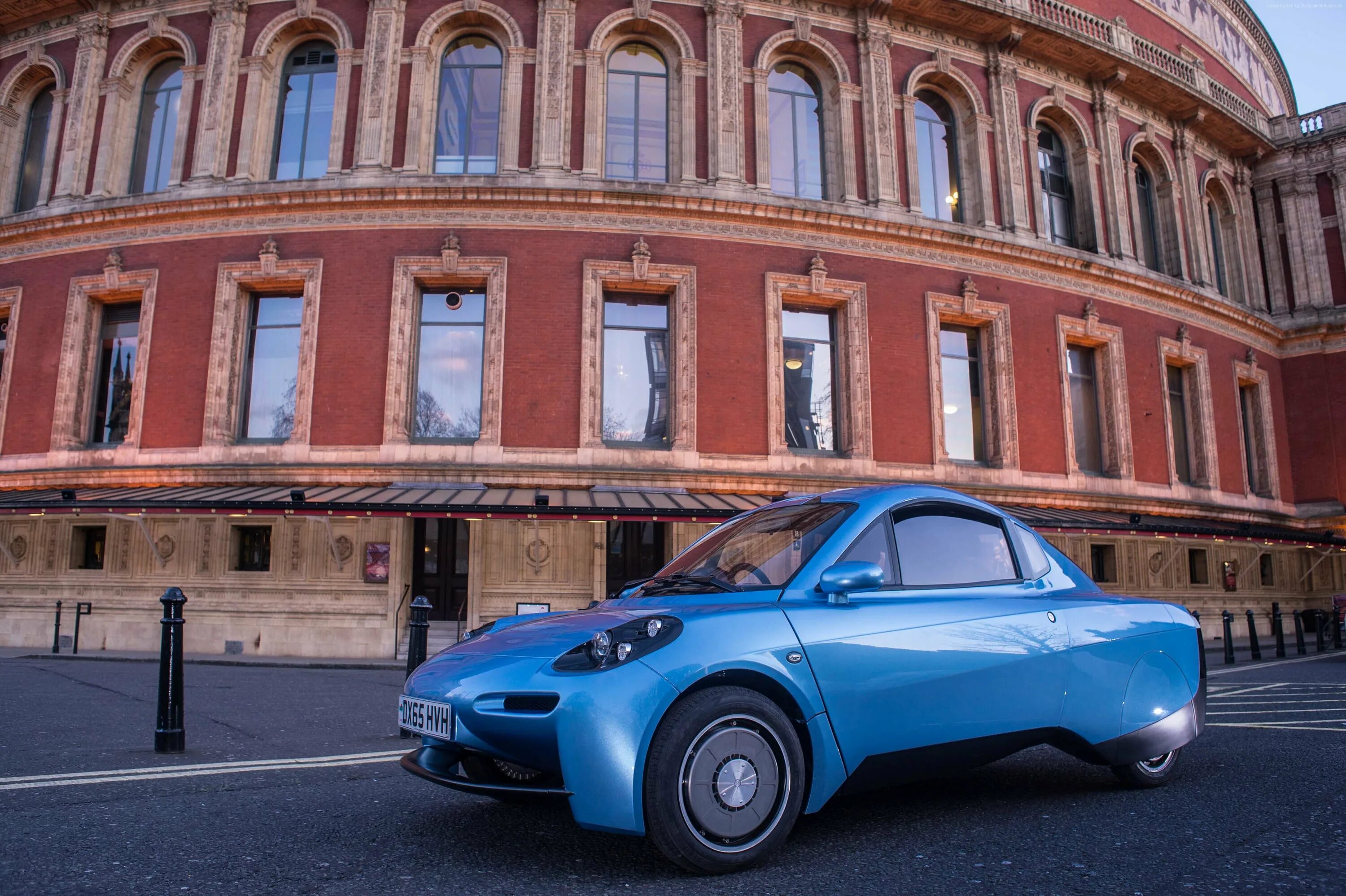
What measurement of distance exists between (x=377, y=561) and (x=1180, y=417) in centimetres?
2186

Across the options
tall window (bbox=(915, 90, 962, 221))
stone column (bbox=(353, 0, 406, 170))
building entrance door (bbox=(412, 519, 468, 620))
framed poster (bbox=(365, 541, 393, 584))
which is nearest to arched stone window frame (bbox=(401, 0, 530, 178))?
stone column (bbox=(353, 0, 406, 170))

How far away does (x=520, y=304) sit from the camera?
58.4 ft

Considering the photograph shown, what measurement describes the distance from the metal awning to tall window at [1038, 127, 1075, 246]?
Answer: 39.4 feet

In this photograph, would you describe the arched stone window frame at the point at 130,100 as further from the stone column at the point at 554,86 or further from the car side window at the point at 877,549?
the car side window at the point at 877,549

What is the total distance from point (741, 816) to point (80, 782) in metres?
3.97

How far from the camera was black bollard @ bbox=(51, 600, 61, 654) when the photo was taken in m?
15.5

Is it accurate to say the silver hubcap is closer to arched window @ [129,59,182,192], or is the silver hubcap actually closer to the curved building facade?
the curved building facade

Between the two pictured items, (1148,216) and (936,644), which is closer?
(936,644)

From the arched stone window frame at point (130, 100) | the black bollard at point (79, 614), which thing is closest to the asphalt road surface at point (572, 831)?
the black bollard at point (79, 614)

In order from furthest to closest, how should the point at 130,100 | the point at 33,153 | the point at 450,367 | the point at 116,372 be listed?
the point at 33,153 < the point at 130,100 < the point at 116,372 < the point at 450,367

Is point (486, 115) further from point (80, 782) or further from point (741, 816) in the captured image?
point (741, 816)

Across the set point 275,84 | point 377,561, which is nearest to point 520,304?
point 377,561

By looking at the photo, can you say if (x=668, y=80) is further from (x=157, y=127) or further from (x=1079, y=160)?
(x=157, y=127)

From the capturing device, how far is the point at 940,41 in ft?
71.0
